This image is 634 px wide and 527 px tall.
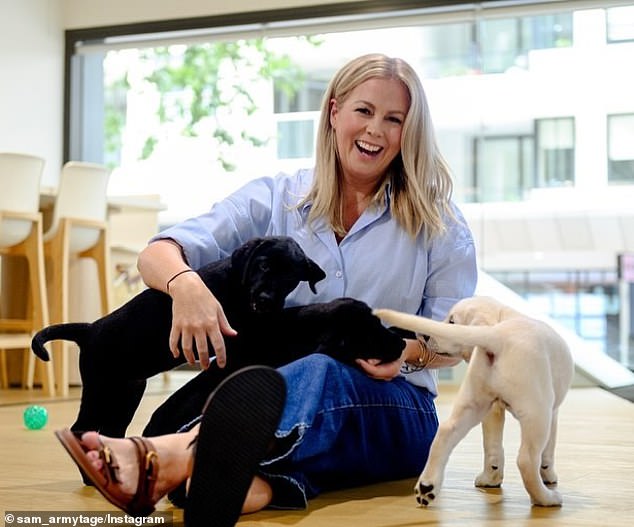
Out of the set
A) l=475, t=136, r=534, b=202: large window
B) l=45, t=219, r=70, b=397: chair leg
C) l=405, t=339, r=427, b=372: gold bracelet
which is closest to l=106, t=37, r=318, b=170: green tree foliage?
l=475, t=136, r=534, b=202: large window

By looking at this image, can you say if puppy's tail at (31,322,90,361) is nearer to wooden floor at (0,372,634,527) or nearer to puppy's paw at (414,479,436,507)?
wooden floor at (0,372,634,527)

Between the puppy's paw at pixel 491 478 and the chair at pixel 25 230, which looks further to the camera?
the chair at pixel 25 230

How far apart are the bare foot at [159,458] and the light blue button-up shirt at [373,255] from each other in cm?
52

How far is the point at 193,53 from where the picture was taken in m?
7.07

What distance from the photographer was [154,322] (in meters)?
1.92

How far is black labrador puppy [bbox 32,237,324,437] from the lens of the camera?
1.89 metres

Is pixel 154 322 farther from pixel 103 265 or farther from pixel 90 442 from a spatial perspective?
pixel 103 265

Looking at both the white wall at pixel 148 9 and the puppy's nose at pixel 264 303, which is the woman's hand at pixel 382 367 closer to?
the puppy's nose at pixel 264 303

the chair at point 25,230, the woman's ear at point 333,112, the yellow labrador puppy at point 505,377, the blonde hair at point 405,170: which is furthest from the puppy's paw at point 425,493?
the chair at point 25,230

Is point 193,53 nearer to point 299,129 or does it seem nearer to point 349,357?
point 299,129

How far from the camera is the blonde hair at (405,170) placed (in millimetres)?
2123

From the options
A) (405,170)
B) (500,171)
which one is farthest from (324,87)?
(405,170)

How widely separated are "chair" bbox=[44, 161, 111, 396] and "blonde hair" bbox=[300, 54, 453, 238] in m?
Answer: 2.78

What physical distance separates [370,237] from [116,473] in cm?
82
